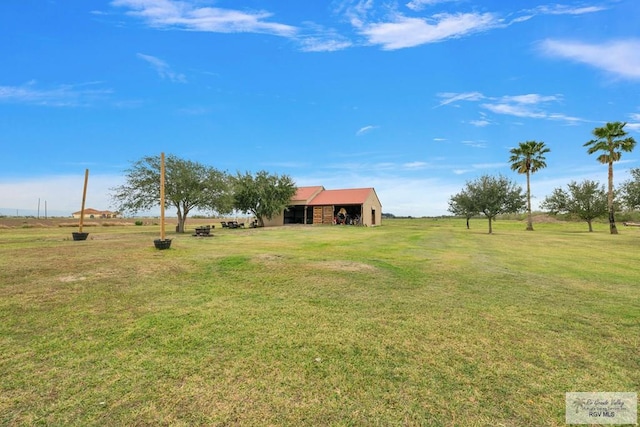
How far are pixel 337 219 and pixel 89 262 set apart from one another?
32516 mm

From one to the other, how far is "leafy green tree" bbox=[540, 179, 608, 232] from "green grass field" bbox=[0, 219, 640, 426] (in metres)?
39.0

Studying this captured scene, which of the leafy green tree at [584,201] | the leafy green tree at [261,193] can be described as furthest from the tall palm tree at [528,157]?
the leafy green tree at [261,193]

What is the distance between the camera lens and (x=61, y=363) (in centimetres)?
388

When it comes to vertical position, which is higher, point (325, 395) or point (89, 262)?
point (89, 262)

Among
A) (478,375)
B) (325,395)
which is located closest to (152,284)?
(325,395)

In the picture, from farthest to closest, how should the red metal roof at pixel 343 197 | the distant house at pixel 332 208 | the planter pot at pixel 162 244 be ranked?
the distant house at pixel 332 208
the red metal roof at pixel 343 197
the planter pot at pixel 162 244

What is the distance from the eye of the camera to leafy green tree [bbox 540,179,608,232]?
38.5 metres

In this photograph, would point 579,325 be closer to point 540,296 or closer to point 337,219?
point 540,296

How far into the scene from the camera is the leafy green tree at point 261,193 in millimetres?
34500

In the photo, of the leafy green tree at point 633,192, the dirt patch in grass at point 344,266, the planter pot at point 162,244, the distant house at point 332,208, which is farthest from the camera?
the distant house at point 332,208

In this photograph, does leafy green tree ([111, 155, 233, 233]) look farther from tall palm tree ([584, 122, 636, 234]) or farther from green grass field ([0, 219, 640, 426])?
tall palm tree ([584, 122, 636, 234])

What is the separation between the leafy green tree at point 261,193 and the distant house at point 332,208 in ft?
11.3

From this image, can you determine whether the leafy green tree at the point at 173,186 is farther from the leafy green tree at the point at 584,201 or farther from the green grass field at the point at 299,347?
the leafy green tree at the point at 584,201

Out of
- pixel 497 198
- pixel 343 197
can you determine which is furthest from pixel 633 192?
pixel 343 197
